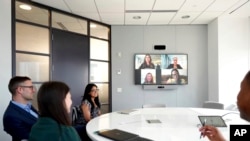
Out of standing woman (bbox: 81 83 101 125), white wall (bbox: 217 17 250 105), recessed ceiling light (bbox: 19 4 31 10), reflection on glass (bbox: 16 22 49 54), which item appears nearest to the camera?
standing woman (bbox: 81 83 101 125)

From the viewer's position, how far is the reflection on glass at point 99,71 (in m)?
5.60

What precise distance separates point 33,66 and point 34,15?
3.35ft

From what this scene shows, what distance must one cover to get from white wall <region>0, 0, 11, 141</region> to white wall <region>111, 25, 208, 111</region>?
287cm

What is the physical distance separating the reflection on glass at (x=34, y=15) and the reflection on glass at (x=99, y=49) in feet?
4.60

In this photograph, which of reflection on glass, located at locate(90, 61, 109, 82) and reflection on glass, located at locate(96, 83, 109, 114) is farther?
reflection on glass, located at locate(96, 83, 109, 114)

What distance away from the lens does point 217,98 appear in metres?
5.35

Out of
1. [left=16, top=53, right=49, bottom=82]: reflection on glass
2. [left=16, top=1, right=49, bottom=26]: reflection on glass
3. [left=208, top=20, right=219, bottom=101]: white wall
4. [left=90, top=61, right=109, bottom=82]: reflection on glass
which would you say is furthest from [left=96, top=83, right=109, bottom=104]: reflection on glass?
[left=208, top=20, right=219, bottom=101]: white wall

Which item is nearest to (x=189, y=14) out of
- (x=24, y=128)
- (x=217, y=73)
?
(x=217, y=73)

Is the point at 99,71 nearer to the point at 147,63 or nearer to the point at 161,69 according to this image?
the point at 147,63

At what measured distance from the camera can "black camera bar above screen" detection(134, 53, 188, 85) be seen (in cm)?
588

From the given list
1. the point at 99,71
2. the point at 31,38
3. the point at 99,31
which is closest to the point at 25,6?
the point at 31,38

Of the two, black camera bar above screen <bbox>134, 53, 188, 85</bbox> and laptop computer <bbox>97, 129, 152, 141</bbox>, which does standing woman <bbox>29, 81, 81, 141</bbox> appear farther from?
black camera bar above screen <bbox>134, 53, 188, 85</bbox>

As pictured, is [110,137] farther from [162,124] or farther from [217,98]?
[217,98]

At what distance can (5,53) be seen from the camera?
140 inches
